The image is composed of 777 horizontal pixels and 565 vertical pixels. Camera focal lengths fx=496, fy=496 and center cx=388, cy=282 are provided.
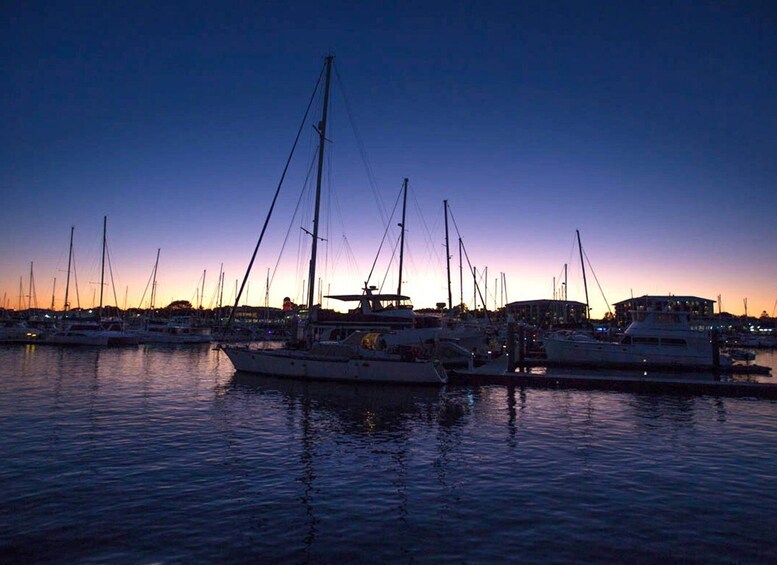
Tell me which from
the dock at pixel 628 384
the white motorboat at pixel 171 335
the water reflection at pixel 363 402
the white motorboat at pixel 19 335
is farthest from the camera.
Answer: the white motorboat at pixel 171 335

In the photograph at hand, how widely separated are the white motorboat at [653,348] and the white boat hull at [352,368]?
18183mm

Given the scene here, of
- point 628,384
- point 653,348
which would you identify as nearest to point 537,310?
point 653,348

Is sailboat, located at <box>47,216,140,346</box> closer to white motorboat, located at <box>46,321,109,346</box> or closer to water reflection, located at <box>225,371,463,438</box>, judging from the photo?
white motorboat, located at <box>46,321,109,346</box>

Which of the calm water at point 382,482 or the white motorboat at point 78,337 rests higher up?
the white motorboat at point 78,337

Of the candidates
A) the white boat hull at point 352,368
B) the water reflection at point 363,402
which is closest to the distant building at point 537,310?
the white boat hull at point 352,368

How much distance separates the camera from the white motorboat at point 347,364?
99.6 ft

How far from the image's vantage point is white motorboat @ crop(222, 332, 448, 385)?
99.6 feet

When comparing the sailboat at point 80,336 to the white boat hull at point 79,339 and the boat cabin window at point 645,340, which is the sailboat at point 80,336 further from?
the boat cabin window at point 645,340

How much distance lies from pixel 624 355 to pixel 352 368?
25.6m

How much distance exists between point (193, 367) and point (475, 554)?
39736mm

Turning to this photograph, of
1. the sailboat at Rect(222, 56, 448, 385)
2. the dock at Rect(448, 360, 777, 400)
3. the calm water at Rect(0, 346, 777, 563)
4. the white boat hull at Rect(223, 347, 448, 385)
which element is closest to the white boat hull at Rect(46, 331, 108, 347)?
the sailboat at Rect(222, 56, 448, 385)

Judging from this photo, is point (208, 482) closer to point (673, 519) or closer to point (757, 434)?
point (673, 519)

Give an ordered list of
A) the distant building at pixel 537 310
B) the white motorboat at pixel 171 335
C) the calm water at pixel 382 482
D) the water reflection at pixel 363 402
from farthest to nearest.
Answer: the distant building at pixel 537 310
the white motorboat at pixel 171 335
the water reflection at pixel 363 402
the calm water at pixel 382 482

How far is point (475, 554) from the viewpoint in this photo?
8.62 meters
